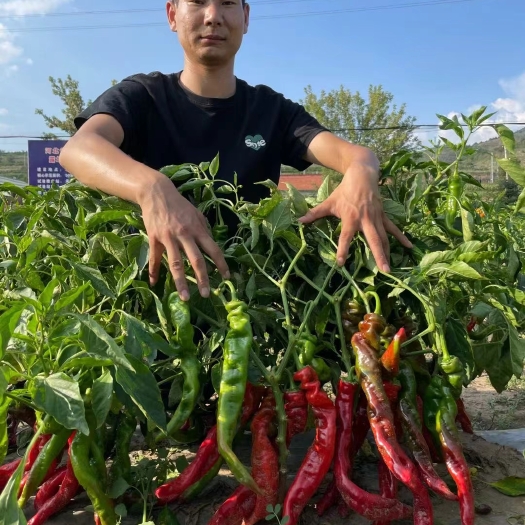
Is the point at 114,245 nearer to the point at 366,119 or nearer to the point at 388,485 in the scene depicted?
the point at 388,485

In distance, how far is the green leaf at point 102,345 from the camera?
3.54ft

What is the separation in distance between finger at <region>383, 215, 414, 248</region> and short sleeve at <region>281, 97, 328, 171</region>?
75 centimetres

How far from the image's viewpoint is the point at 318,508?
1.58 metres

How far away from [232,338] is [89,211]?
0.71m

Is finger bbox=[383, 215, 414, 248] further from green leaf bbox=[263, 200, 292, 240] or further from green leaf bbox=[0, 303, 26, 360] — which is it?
green leaf bbox=[0, 303, 26, 360]

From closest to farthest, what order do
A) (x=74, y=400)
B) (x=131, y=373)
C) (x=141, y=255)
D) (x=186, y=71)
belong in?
(x=74, y=400), (x=131, y=373), (x=141, y=255), (x=186, y=71)

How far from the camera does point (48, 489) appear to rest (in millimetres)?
1559

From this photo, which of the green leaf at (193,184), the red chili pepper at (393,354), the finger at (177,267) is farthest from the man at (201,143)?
the red chili pepper at (393,354)

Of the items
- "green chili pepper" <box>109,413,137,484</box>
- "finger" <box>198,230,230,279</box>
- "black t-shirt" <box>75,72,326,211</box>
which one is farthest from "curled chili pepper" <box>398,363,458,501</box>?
"black t-shirt" <box>75,72,326,211</box>

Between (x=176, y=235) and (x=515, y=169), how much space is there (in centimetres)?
105

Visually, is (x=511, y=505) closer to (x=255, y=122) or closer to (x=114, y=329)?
(x=114, y=329)

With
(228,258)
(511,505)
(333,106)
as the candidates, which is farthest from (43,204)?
(333,106)

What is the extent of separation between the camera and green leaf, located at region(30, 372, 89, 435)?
3.54 ft

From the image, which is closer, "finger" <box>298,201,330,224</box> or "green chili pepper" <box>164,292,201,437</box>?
"green chili pepper" <box>164,292,201,437</box>
